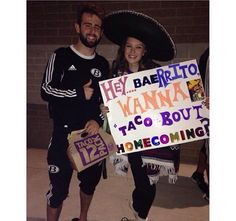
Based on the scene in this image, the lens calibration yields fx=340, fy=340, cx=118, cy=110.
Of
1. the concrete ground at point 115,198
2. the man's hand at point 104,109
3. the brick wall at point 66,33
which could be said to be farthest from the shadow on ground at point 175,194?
the man's hand at point 104,109

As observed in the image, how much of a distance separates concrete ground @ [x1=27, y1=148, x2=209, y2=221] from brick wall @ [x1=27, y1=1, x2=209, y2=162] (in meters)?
0.15

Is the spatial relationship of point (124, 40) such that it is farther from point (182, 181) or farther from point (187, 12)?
point (182, 181)

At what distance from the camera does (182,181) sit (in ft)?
6.89

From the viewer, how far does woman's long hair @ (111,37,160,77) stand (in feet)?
6.79

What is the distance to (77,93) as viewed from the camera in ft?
6.86

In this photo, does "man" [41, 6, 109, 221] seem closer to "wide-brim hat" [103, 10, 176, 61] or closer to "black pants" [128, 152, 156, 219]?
Answer: "wide-brim hat" [103, 10, 176, 61]

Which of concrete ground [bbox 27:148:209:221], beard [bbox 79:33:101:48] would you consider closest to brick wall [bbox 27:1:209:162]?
beard [bbox 79:33:101:48]

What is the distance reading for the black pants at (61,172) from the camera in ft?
6.94

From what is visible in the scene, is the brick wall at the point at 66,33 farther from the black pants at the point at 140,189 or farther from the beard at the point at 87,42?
the black pants at the point at 140,189

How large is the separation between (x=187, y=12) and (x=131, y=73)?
497 mm

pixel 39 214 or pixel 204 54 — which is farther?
pixel 39 214

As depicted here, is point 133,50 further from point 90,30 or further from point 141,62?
point 90,30

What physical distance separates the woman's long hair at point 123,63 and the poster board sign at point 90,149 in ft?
1.30
